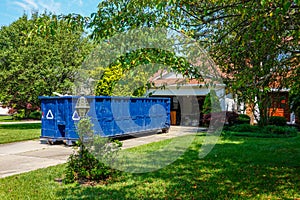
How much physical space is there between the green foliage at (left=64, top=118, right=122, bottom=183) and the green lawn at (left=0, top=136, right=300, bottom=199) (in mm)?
299

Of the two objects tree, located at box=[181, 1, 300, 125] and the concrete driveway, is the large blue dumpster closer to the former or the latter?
the concrete driveway

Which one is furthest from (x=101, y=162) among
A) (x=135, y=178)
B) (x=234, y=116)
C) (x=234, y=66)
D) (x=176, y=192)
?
(x=234, y=116)

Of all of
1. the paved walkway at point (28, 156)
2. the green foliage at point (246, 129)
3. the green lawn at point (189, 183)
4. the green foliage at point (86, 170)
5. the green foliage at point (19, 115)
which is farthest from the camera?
the green foliage at point (19, 115)

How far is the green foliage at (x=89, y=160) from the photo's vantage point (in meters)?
6.02

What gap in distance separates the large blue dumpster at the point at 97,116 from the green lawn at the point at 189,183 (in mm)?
3905

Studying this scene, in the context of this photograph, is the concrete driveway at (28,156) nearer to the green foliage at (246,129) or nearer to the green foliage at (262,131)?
the green foliage at (262,131)

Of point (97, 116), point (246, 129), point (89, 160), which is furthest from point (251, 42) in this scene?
point (246, 129)

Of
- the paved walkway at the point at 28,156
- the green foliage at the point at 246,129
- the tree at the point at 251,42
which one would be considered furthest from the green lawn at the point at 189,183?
the green foliage at the point at 246,129

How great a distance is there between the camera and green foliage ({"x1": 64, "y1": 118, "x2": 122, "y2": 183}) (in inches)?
237

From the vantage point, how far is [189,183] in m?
5.81

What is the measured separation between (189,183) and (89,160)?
207 centimetres

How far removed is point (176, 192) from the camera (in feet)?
17.2

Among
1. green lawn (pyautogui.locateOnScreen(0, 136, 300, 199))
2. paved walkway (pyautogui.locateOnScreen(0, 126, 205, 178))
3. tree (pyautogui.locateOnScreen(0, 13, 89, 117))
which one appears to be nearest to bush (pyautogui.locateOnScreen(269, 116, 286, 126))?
green lawn (pyautogui.locateOnScreen(0, 136, 300, 199))

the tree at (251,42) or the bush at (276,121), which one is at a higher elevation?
the tree at (251,42)
